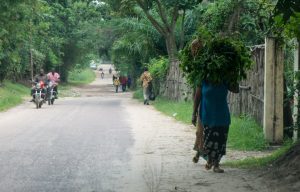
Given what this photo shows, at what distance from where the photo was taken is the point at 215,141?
8.42 m

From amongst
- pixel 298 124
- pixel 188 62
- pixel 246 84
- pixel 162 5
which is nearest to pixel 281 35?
pixel 298 124

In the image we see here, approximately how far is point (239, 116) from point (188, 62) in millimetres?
6818

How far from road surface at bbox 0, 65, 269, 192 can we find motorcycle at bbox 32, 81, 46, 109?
7881 mm

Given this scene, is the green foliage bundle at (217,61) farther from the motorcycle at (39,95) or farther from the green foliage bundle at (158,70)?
the green foliage bundle at (158,70)

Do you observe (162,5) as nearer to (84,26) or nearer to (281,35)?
(281,35)

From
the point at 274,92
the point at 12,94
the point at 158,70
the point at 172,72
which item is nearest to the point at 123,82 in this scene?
the point at 12,94

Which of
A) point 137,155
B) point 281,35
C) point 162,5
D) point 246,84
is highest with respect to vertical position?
point 162,5

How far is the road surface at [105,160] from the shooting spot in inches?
302

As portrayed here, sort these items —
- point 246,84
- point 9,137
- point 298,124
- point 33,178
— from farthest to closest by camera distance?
1. point 246,84
2. point 9,137
3. point 298,124
4. point 33,178

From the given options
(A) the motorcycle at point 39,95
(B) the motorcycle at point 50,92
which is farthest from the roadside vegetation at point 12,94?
(B) the motorcycle at point 50,92

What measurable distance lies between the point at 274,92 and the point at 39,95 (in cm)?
1519

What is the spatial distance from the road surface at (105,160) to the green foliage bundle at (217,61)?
1333 millimetres

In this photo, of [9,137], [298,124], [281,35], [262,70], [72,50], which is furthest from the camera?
[72,50]

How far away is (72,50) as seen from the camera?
56.3m
